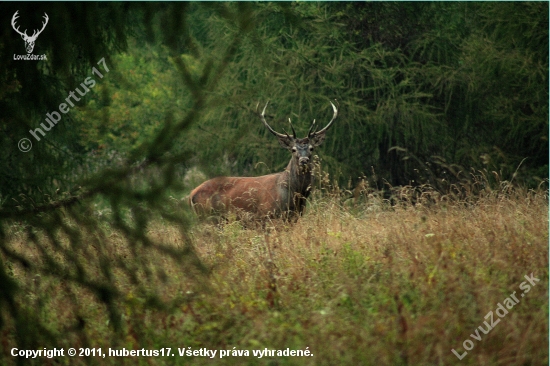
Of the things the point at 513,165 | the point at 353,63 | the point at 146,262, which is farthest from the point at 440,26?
the point at 146,262

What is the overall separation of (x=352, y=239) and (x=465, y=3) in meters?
12.3

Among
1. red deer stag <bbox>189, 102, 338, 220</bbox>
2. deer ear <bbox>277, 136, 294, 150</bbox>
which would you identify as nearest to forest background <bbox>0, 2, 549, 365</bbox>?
red deer stag <bbox>189, 102, 338, 220</bbox>

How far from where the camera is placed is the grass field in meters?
5.10

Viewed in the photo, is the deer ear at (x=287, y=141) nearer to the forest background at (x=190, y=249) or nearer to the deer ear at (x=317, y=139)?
the deer ear at (x=317, y=139)

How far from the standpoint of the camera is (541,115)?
16172mm

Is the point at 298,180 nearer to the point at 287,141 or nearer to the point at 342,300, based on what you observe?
the point at 287,141

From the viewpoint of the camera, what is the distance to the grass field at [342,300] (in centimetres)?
510

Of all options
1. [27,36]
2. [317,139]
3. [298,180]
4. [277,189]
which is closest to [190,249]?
[27,36]

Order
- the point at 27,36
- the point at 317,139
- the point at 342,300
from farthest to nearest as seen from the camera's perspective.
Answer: the point at 317,139
the point at 342,300
the point at 27,36

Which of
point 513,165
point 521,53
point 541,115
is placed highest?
point 521,53

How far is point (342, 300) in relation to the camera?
6.02 m

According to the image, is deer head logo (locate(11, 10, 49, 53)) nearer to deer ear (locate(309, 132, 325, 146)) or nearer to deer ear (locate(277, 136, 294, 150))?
deer ear (locate(277, 136, 294, 150))

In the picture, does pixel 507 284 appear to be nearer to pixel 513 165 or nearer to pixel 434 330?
pixel 434 330

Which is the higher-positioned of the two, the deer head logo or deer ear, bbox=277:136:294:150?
the deer head logo
